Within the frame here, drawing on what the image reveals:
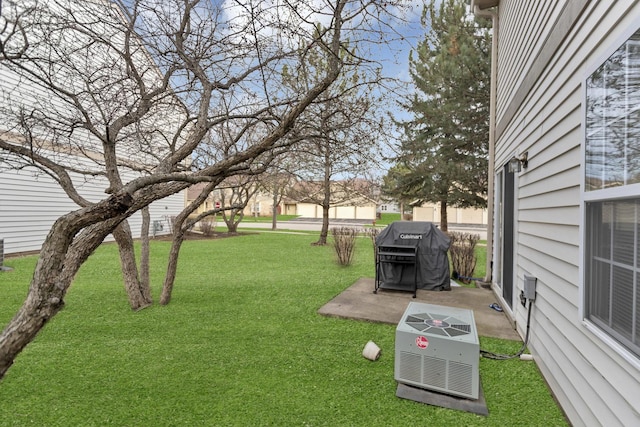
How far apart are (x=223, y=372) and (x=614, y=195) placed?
315 cm

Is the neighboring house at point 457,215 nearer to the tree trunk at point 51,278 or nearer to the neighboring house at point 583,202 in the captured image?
the neighboring house at point 583,202

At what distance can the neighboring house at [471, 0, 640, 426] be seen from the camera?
1.71 metres

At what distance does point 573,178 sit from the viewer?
243 centimetres

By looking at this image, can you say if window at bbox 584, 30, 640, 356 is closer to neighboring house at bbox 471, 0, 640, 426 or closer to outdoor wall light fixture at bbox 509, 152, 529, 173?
neighboring house at bbox 471, 0, 640, 426

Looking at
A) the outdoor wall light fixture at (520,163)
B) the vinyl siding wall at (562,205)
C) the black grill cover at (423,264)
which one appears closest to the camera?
the vinyl siding wall at (562,205)

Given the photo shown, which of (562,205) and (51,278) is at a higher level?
(562,205)

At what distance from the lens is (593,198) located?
2.07 m

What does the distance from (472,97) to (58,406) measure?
1480 centimetres

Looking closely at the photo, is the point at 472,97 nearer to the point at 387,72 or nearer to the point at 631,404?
the point at 387,72

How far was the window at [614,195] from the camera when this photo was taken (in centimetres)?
168

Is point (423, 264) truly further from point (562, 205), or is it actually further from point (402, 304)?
point (562, 205)

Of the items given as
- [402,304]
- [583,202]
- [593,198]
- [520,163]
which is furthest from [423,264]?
[593,198]

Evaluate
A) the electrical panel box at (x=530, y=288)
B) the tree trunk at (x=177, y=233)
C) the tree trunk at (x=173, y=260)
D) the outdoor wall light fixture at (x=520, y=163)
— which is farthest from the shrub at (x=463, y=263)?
the tree trunk at (x=173, y=260)

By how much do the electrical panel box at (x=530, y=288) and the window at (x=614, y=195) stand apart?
121 centimetres
